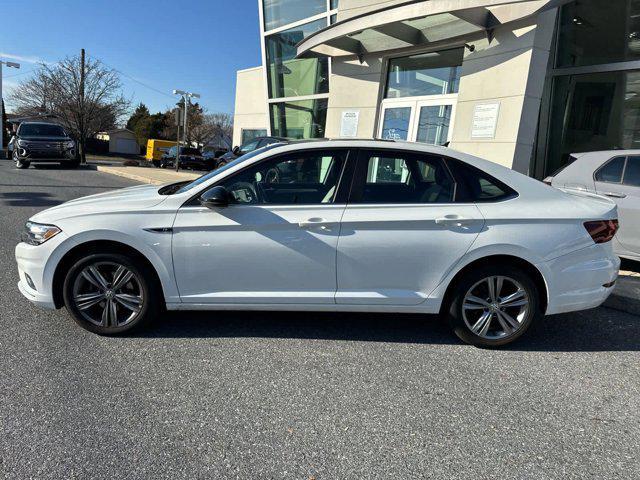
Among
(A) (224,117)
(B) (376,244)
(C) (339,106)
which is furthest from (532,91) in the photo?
(A) (224,117)

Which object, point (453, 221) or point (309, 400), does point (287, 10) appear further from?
point (309, 400)

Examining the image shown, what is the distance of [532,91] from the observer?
29.7 feet

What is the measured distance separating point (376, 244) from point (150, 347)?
1909mm

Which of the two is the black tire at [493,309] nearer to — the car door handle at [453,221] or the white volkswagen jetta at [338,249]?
the white volkswagen jetta at [338,249]

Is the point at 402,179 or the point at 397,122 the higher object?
the point at 397,122

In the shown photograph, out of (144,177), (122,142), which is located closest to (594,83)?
(144,177)

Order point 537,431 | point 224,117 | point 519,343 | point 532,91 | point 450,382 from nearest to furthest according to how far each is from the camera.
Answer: point 537,431
point 450,382
point 519,343
point 532,91
point 224,117

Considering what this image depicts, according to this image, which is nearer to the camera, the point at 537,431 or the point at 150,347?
the point at 537,431

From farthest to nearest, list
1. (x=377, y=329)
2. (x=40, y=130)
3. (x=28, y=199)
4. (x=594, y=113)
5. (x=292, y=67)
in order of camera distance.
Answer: (x=40, y=130)
(x=292, y=67)
(x=594, y=113)
(x=28, y=199)
(x=377, y=329)

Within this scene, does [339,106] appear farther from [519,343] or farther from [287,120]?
[519,343]

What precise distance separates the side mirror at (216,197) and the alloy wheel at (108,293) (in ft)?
2.68

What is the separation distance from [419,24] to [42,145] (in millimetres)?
15803

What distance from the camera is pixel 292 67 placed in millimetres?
17016

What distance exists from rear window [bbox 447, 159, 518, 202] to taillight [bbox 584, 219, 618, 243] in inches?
24.2
